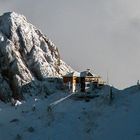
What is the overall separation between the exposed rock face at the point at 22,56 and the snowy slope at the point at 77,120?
1920 cm

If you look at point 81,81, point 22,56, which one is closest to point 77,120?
point 81,81

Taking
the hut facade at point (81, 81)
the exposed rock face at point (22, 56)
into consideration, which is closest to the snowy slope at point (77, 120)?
the hut facade at point (81, 81)

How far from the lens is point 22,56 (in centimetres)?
16300

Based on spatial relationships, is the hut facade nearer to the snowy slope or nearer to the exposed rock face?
the exposed rock face

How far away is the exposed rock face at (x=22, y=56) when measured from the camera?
157 m

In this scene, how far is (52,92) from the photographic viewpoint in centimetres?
15475

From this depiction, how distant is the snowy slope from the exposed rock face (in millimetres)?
19200

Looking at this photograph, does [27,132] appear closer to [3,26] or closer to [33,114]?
[33,114]

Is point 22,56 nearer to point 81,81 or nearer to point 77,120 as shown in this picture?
point 81,81

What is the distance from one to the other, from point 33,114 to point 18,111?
14.6 feet

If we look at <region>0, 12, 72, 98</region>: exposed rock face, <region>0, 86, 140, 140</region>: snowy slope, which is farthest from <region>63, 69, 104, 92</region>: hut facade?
<region>0, 86, 140, 140</region>: snowy slope

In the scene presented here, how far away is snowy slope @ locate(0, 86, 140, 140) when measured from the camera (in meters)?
121

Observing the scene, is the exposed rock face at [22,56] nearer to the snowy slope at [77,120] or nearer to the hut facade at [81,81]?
the hut facade at [81,81]

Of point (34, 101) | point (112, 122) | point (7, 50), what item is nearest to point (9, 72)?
point (7, 50)
